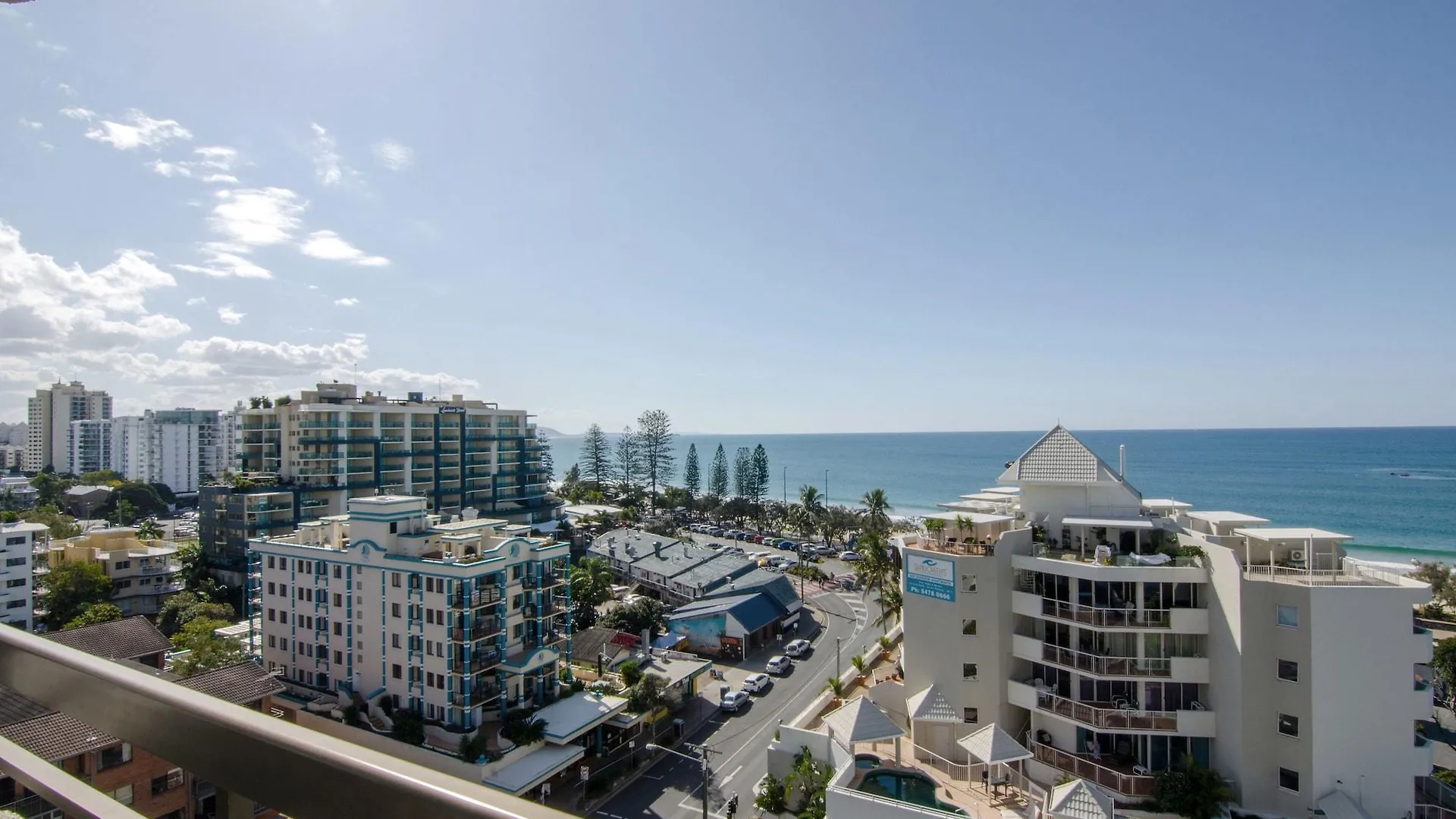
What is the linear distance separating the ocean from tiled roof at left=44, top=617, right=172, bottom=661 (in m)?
49.4

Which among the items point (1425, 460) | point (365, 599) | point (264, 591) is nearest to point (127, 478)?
point (264, 591)

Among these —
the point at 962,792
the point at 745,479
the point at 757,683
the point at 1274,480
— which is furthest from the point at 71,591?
the point at 1274,480

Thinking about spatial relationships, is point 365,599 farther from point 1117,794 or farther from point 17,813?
point 17,813

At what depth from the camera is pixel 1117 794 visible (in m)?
12.0

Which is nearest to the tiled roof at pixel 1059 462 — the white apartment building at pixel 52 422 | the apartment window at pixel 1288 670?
the apartment window at pixel 1288 670

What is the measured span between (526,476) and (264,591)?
73.1 feet

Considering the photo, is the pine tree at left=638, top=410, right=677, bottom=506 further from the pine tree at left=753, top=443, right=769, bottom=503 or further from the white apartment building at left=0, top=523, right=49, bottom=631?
the white apartment building at left=0, top=523, right=49, bottom=631

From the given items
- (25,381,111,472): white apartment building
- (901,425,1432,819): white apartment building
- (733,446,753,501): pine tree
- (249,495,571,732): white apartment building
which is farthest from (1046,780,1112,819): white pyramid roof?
(25,381,111,472): white apartment building

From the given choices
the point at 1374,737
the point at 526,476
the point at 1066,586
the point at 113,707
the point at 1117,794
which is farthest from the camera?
the point at 526,476

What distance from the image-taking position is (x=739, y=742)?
17.3m

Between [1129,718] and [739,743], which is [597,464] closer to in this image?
[739,743]

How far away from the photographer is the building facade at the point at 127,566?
26.6 meters

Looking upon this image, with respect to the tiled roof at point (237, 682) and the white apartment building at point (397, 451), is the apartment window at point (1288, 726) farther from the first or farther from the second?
the white apartment building at point (397, 451)

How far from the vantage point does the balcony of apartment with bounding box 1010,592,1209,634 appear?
1255 cm
